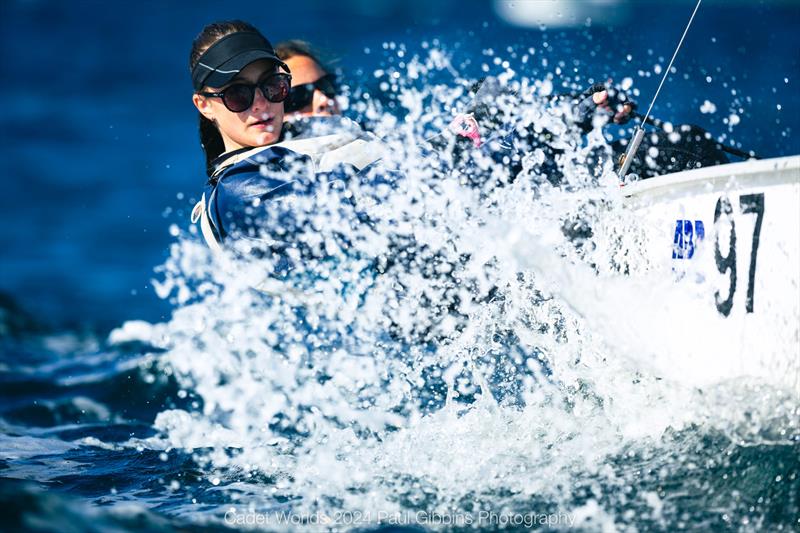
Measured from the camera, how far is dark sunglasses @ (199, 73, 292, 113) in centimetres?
306

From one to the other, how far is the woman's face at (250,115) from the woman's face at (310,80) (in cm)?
80

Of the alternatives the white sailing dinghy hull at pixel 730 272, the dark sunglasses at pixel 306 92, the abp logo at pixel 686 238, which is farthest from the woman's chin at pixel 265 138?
the abp logo at pixel 686 238

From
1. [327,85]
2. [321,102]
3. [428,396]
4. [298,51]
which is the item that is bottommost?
[428,396]

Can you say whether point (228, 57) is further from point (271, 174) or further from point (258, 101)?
point (271, 174)

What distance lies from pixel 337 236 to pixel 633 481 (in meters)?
1.37

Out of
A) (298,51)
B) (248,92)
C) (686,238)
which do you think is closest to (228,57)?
(248,92)

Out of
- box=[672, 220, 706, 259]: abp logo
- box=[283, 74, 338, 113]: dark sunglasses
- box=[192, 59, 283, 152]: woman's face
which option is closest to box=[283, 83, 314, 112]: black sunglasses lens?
box=[283, 74, 338, 113]: dark sunglasses

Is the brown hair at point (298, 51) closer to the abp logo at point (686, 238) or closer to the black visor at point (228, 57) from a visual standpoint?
the black visor at point (228, 57)

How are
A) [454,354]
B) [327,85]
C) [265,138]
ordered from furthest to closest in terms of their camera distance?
[327,85], [454,354], [265,138]

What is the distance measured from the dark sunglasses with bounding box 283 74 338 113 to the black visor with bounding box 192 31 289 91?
0.80m

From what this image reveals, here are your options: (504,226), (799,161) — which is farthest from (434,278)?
(799,161)

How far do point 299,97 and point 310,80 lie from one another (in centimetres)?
14

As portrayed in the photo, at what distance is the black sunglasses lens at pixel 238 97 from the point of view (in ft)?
10.0

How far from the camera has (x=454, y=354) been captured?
11.0 feet
